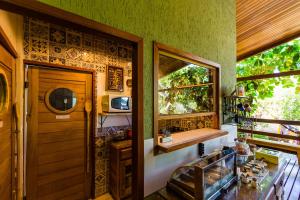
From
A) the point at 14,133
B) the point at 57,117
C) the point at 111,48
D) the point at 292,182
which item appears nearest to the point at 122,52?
the point at 111,48

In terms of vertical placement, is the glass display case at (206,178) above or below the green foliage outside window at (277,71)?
below

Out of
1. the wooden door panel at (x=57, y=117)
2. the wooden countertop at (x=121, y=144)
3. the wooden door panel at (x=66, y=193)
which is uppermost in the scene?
the wooden door panel at (x=57, y=117)

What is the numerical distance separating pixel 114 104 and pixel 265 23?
2.81 meters

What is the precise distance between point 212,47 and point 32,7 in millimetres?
1509

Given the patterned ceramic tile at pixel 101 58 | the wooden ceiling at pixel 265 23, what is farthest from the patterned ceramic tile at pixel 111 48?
the wooden ceiling at pixel 265 23

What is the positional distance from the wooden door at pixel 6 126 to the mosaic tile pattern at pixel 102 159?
0.91 metres

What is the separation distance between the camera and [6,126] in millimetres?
1262

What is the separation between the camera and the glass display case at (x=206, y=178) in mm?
812

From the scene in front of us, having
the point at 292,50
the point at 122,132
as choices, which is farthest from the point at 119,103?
the point at 292,50

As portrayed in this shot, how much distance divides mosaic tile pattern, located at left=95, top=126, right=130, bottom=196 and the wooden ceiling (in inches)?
107

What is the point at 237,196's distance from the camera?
3.04 feet

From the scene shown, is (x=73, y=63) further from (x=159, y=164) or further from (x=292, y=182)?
(x=292, y=182)

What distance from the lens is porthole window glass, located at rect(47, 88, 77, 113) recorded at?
1824 millimetres

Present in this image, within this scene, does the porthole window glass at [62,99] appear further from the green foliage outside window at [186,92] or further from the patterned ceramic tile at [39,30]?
the green foliage outside window at [186,92]
